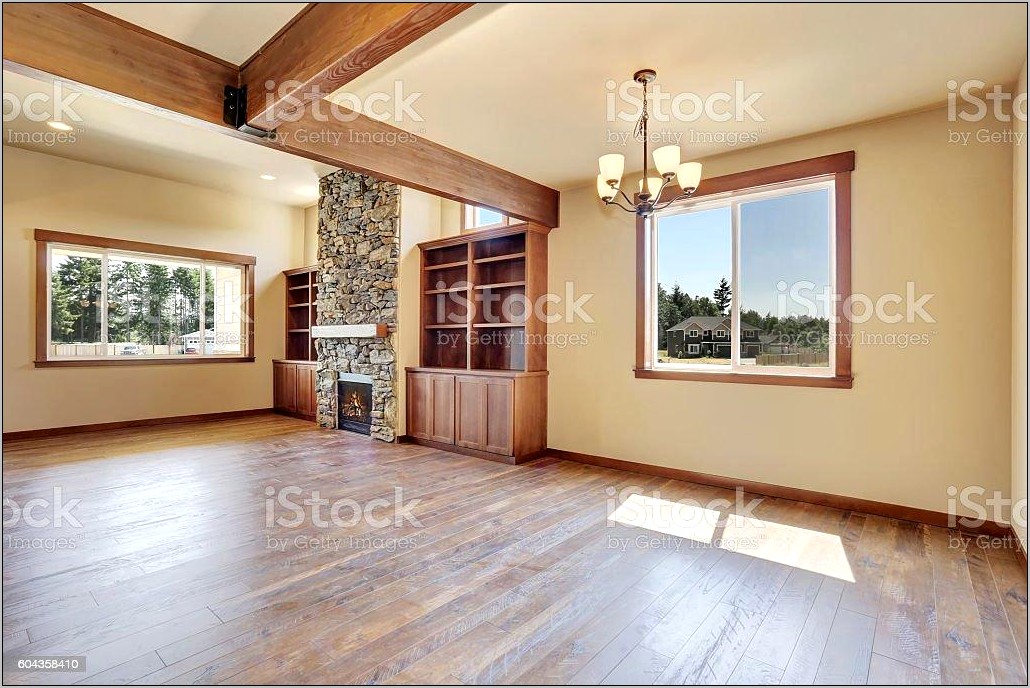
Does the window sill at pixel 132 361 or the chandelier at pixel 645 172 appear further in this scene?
the window sill at pixel 132 361

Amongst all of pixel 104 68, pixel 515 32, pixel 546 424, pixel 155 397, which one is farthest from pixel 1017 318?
pixel 155 397

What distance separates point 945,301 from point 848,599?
227 cm

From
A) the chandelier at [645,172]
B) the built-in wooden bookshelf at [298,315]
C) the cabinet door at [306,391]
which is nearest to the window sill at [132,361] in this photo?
the built-in wooden bookshelf at [298,315]

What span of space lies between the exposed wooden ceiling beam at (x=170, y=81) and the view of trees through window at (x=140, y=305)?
4970mm

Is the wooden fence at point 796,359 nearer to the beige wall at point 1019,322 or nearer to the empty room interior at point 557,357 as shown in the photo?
the empty room interior at point 557,357

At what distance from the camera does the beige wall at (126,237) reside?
5.99 m

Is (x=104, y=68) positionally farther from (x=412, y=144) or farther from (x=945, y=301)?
(x=945, y=301)

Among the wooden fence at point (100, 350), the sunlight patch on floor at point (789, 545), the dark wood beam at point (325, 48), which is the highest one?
the dark wood beam at point (325, 48)

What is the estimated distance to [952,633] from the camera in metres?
2.22

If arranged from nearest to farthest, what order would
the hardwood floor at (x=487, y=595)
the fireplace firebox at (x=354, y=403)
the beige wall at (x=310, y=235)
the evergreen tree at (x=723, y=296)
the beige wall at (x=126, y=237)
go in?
the hardwood floor at (x=487, y=595), the evergreen tree at (x=723, y=296), the beige wall at (x=126, y=237), the fireplace firebox at (x=354, y=403), the beige wall at (x=310, y=235)

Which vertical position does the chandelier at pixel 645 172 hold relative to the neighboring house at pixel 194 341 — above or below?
above

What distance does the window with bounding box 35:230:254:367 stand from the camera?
631cm

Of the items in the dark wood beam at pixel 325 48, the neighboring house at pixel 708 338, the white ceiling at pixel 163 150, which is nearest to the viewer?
the dark wood beam at pixel 325 48
